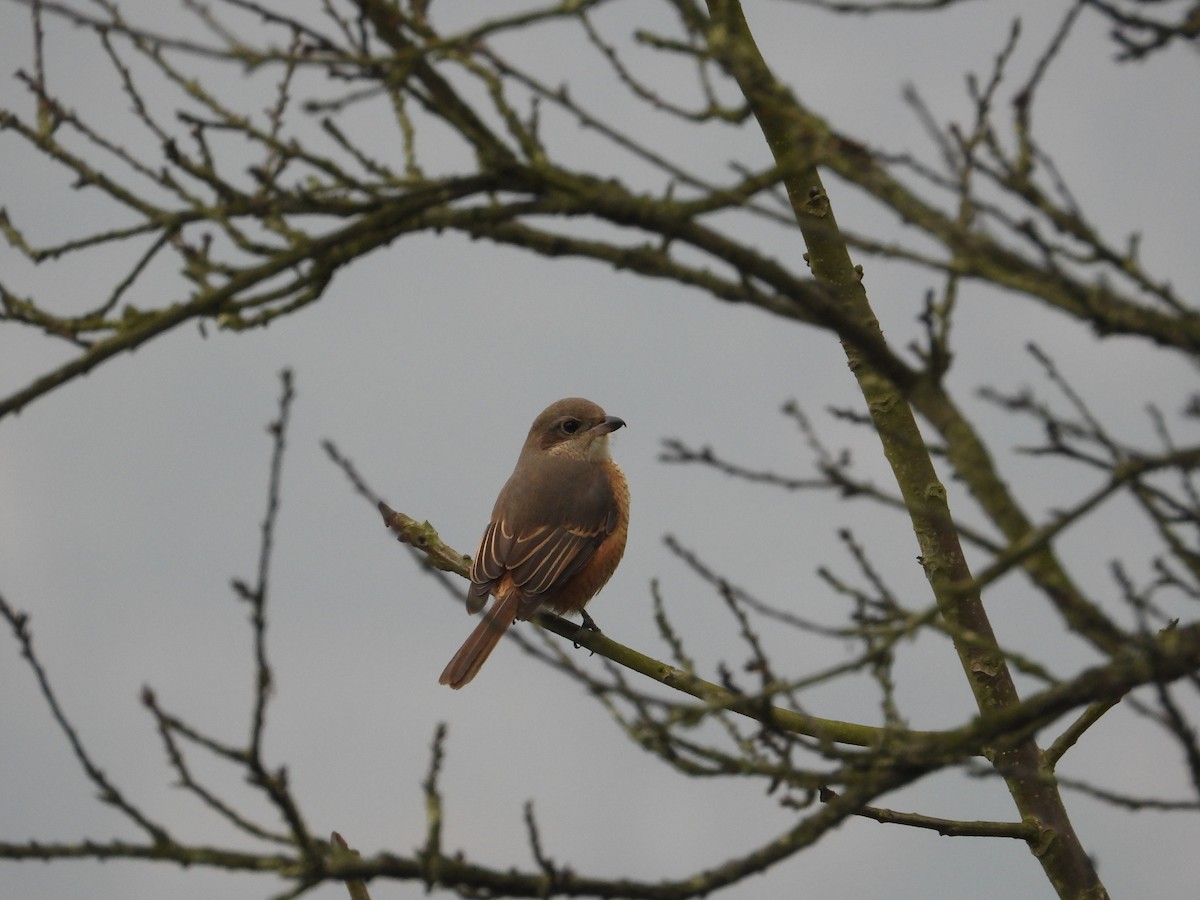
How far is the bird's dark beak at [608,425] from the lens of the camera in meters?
9.77

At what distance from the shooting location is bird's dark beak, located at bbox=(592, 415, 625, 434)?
977 centimetres

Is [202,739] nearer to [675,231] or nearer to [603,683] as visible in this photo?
[603,683]

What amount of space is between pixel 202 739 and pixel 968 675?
12.4ft

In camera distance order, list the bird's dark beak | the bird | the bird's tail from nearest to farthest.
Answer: the bird's tail
the bird
the bird's dark beak

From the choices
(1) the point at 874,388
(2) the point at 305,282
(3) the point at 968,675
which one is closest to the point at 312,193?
(2) the point at 305,282

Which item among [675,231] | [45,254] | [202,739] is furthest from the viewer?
[45,254]

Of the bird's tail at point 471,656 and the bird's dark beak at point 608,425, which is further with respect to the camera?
the bird's dark beak at point 608,425

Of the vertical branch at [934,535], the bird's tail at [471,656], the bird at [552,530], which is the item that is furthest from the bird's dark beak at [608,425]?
the vertical branch at [934,535]

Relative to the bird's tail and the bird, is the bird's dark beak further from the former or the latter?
the bird's tail

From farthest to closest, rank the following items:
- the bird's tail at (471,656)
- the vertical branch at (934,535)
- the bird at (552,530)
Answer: the bird at (552,530)
the bird's tail at (471,656)
the vertical branch at (934,535)

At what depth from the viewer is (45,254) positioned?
13.5ft

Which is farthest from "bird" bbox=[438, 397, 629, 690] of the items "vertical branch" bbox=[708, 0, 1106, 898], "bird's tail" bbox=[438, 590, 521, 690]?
"vertical branch" bbox=[708, 0, 1106, 898]

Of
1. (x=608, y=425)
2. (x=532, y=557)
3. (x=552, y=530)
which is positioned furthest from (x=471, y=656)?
(x=608, y=425)

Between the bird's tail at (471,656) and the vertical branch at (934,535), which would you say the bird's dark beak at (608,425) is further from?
the vertical branch at (934,535)
